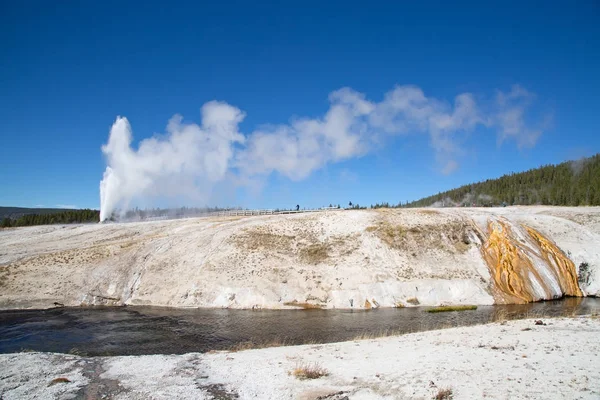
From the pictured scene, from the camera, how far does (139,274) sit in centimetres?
4356

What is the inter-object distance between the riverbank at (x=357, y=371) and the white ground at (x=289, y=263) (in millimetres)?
17052

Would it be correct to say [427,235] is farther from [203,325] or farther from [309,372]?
[309,372]

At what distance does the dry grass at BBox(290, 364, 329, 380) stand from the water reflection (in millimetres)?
8818

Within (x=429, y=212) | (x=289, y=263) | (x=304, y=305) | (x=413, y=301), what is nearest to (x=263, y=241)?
(x=289, y=263)

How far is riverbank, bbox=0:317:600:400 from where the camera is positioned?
13570 mm

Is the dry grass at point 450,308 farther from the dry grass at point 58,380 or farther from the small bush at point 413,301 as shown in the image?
the dry grass at point 58,380

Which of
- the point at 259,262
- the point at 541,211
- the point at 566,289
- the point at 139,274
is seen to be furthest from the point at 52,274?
the point at 541,211

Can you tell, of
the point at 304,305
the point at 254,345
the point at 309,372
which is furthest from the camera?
the point at 304,305

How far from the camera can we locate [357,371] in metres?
16.3

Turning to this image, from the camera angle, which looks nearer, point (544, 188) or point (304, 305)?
point (304, 305)

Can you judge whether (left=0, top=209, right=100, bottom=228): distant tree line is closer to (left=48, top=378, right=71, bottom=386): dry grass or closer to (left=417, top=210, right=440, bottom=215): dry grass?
(left=417, top=210, right=440, bottom=215): dry grass

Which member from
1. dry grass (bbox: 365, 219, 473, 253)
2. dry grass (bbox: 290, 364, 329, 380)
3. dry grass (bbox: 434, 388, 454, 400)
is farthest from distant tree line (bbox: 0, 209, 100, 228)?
dry grass (bbox: 434, 388, 454, 400)

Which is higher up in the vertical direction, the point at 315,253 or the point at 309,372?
the point at 315,253

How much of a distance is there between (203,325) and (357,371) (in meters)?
18.4
